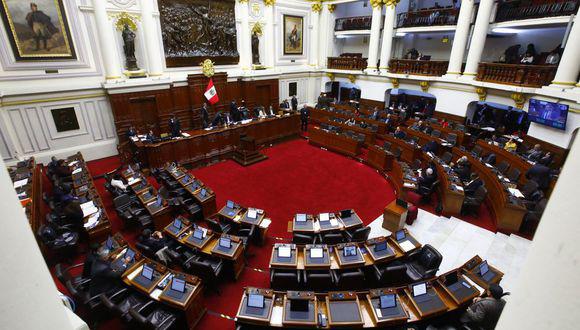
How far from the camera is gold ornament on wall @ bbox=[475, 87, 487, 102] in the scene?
12757mm

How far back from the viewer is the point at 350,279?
217 inches

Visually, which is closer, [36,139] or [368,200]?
[368,200]

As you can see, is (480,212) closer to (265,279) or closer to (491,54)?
(265,279)

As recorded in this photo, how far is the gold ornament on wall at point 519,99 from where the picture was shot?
11359mm

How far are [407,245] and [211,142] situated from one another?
8.99m

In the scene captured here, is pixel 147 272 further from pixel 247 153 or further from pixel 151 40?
pixel 151 40

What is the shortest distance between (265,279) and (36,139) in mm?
10743

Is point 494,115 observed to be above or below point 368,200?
above

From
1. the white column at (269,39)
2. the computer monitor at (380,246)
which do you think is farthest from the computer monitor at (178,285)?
the white column at (269,39)

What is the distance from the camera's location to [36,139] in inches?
430

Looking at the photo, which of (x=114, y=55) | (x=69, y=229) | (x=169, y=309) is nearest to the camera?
(x=169, y=309)

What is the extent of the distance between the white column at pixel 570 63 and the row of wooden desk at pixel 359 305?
29.4ft

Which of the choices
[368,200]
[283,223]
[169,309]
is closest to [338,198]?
[368,200]

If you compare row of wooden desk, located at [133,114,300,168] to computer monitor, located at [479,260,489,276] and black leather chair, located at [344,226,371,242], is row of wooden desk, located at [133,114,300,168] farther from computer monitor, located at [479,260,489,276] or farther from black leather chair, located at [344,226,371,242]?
computer monitor, located at [479,260,489,276]
